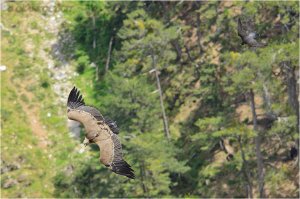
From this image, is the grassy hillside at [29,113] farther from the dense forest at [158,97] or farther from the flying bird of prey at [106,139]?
the flying bird of prey at [106,139]

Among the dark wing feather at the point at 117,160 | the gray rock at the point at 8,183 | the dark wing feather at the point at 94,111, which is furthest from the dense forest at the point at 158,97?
the dark wing feather at the point at 117,160

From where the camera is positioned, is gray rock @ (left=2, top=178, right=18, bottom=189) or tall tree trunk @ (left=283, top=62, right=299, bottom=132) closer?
tall tree trunk @ (left=283, top=62, right=299, bottom=132)

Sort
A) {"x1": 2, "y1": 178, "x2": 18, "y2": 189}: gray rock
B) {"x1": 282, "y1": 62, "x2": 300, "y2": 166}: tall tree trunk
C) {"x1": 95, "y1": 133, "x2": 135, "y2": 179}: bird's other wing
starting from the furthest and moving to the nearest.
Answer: {"x1": 2, "y1": 178, "x2": 18, "y2": 189}: gray rock < {"x1": 282, "y1": 62, "x2": 300, "y2": 166}: tall tree trunk < {"x1": 95, "y1": 133, "x2": 135, "y2": 179}: bird's other wing

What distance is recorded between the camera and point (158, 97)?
1655 inches

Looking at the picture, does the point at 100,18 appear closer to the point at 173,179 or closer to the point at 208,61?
the point at 208,61

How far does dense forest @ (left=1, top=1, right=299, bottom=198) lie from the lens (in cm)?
3216

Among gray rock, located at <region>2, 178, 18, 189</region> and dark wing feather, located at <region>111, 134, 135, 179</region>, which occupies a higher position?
dark wing feather, located at <region>111, 134, 135, 179</region>

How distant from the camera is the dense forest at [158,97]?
3216 centimetres

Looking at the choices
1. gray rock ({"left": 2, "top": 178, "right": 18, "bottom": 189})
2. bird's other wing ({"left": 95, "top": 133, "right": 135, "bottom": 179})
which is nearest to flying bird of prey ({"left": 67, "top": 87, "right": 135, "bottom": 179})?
bird's other wing ({"left": 95, "top": 133, "right": 135, "bottom": 179})

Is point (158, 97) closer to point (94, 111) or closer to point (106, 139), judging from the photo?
point (94, 111)

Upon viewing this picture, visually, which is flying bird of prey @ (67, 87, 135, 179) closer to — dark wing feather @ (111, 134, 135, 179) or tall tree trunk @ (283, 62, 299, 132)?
dark wing feather @ (111, 134, 135, 179)

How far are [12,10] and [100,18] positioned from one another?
27.5ft

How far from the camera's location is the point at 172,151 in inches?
1403

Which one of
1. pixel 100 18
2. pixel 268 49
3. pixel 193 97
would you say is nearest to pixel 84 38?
pixel 100 18
